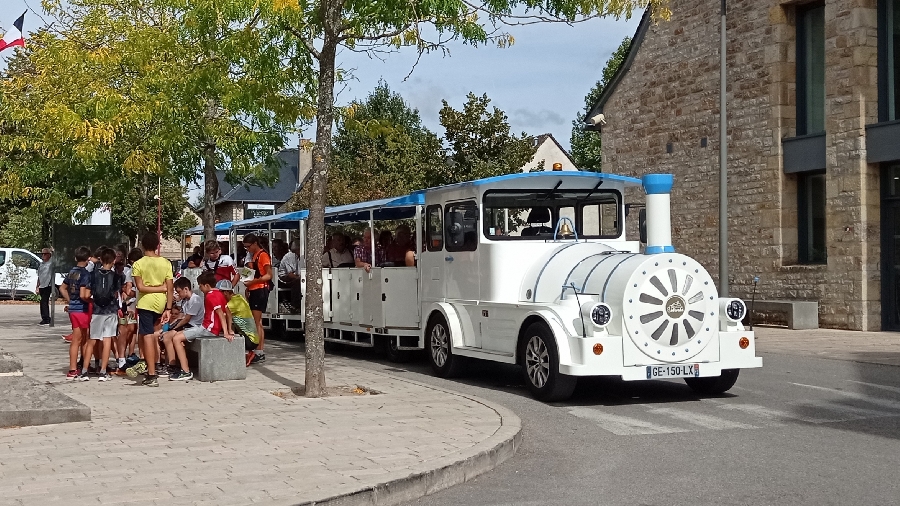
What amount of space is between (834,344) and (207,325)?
33.8 feet

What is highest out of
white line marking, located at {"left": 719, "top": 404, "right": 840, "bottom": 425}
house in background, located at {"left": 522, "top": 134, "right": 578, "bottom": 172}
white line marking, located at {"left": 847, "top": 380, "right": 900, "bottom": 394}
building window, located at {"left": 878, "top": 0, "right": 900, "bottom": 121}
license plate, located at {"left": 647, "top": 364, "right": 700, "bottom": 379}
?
house in background, located at {"left": 522, "top": 134, "right": 578, "bottom": 172}

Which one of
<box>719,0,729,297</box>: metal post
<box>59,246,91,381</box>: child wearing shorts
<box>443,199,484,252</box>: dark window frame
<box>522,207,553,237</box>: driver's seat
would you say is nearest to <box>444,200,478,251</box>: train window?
<box>443,199,484,252</box>: dark window frame

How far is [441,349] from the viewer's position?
13531 mm

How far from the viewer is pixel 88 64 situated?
17.9 meters

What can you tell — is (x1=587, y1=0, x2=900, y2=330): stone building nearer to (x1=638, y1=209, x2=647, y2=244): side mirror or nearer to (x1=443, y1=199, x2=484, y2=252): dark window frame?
(x1=638, y1=209, x2=647, y2=244): side mirror

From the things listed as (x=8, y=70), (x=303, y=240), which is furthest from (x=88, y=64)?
(x=8, y=70)

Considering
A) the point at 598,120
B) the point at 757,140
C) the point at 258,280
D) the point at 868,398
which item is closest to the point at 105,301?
the point at 258,280

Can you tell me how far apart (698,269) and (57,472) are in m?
6.39

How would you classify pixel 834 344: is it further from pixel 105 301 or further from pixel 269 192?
pixel 269 192

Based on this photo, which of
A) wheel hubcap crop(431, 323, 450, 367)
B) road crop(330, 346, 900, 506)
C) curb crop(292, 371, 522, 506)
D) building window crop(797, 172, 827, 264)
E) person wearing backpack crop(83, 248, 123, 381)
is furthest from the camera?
building window crop(797, 172, 827, 264)

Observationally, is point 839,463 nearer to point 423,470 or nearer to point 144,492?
point 423,470

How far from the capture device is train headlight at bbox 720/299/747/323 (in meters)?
11.1

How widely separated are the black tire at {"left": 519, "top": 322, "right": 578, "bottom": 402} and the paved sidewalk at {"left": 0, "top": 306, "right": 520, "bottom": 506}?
2.92ft

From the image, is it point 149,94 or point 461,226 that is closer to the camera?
point 461,226
